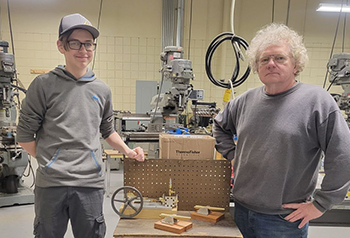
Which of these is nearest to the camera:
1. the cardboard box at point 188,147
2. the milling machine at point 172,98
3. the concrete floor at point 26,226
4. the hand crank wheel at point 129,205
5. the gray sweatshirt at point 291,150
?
the gray sweatshirt at point 291,150

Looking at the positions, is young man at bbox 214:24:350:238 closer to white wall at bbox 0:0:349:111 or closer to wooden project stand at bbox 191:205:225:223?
wooden project stand at bbox 191:205:225:223

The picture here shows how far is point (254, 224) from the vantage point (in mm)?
1199

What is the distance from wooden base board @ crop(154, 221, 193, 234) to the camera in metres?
1.16

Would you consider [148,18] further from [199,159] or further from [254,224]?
[254,224]

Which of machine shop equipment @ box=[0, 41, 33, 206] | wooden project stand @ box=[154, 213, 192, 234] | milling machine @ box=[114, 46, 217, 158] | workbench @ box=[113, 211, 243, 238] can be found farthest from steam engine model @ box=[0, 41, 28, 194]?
wooden project stand @ box=[154, 213, 192, 234]

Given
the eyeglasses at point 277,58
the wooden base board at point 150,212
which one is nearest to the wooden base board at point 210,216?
the wooden base board at point 150,212

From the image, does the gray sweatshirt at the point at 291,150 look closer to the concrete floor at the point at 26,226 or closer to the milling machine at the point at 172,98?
the milling machine at the point at 172,98

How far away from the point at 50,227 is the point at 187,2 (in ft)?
17.2

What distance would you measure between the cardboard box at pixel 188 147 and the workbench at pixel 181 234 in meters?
0.32

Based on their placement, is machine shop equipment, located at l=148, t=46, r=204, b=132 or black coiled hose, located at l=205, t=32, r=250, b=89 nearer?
black coiled hose, located at l=205, t=32, r=250, b=89

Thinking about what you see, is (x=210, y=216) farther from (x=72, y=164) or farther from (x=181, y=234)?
(x=72, y=164)

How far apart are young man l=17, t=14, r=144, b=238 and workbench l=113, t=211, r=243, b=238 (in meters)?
0.16

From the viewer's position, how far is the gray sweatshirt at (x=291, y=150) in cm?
103

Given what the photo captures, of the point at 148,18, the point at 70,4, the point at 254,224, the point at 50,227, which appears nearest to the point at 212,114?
the point at 254,224
